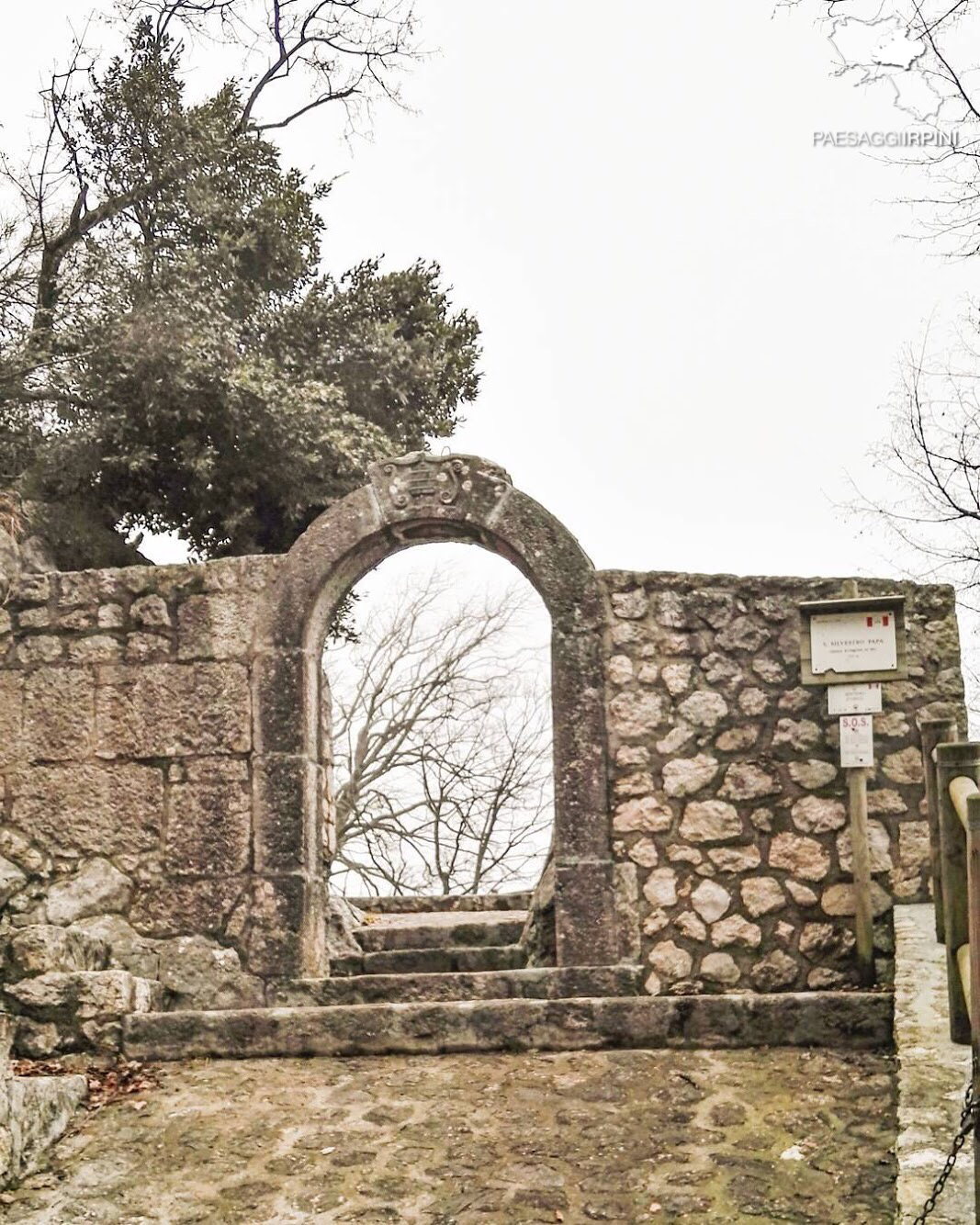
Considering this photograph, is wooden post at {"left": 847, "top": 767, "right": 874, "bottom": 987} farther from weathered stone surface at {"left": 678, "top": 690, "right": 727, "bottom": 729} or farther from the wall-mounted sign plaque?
weathered stone surface at {"left": 678, "top": 690, "right": 727, "bottom": 729}

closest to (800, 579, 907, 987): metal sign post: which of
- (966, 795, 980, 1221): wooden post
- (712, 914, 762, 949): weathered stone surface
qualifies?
(712, 914, 762, 949): weathered stone surface

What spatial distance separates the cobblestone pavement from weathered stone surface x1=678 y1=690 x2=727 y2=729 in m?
1.63

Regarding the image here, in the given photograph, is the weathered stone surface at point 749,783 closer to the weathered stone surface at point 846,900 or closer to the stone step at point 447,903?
the weathered stone surface at point 846,900

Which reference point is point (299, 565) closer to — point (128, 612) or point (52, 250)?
point (128, 612)

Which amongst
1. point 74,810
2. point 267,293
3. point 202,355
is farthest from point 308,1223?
point 267,293

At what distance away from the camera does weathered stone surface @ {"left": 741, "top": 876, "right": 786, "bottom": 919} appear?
6.75 m

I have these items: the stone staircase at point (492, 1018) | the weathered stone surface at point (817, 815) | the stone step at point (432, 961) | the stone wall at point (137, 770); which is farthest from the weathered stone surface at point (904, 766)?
the stone wall at point (137, 770)

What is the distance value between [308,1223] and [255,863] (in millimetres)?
2546

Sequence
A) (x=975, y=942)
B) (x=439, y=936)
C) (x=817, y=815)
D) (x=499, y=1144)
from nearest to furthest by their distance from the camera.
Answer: (x=975, y=942), (x=499, y=1144), (x=817, y=815), (x=439, y=936)

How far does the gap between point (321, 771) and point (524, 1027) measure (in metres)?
1.83

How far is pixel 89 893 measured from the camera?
23.4ft

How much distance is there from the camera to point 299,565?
723 cm

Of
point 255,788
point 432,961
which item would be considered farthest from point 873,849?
point 255,788

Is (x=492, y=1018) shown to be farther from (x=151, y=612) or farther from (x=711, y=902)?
(x=151, y=612)
